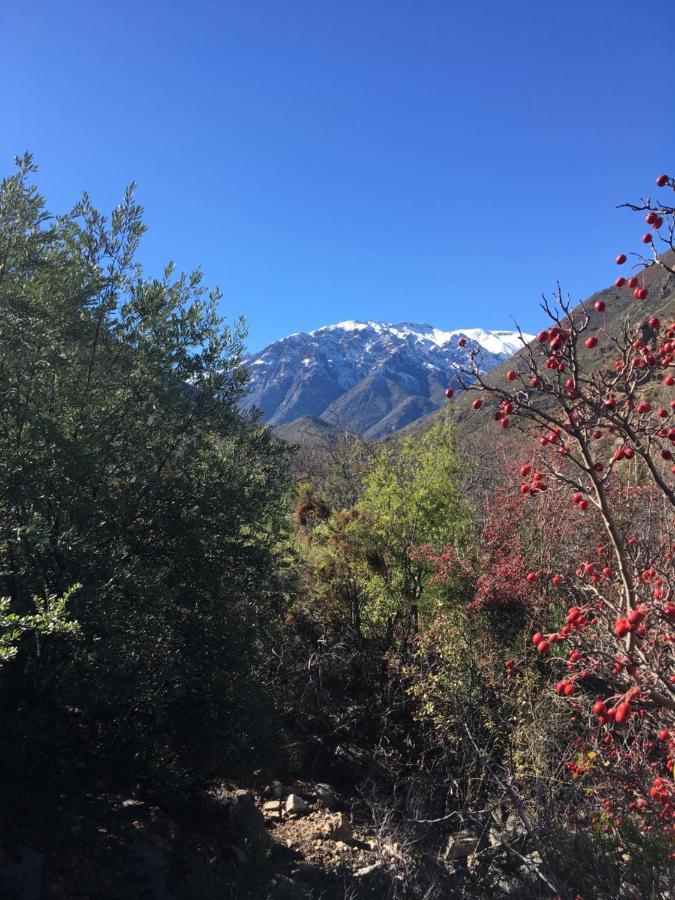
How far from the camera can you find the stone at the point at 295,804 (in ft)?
33.1

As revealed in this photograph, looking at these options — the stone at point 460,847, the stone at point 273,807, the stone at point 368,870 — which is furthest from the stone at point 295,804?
the stone at point 460,847

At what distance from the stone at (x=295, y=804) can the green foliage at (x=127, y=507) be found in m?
2.58

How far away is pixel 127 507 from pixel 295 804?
22.0 ft

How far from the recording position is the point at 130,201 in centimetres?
791

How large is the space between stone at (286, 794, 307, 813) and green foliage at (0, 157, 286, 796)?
8.46 ft

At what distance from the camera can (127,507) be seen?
7.39 m

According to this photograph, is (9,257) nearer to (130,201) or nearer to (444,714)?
(130,201)

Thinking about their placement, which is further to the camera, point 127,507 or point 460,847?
point 460,847

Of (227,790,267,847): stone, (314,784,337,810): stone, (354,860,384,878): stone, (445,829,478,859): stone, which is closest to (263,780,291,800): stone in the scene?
(314,784,337,810): stone

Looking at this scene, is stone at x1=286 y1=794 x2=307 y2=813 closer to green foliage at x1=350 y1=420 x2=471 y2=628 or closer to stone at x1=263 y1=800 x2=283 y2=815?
stone at x1=263 y1=800 x2=283 y2=815

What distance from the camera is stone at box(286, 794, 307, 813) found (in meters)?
10.1

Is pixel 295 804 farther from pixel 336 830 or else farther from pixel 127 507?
pixel 127 507

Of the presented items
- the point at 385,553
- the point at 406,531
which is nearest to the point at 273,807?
the point at 385,553

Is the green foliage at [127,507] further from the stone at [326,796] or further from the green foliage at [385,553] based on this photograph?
the green foliage at [385,553]
